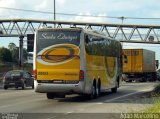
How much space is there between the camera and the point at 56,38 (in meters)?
23.8

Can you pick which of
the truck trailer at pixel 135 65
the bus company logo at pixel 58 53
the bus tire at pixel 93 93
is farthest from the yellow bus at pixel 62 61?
the truck trailer at pixel 135 65

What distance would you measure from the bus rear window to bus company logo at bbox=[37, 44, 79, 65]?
0.61ft

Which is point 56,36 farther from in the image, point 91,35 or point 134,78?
point 134,78

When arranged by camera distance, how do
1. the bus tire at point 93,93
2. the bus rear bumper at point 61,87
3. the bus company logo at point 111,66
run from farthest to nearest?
the bus company logo at point 111,66 < the bus tire at point 93,93 < the bus rear bumper at point 61,87

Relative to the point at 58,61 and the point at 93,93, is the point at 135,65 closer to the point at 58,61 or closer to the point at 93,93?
the point at 93,93

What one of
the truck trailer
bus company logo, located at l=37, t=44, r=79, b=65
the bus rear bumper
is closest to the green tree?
the truck trailer

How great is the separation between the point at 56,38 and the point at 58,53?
0.72 meters

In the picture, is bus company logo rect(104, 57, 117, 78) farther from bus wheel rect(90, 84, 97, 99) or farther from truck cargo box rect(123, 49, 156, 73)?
truck cargo box rect(123, 49, 156, 73)

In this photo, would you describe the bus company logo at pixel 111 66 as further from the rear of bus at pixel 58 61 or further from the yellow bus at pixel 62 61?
the rear of bus at pixel 58 61

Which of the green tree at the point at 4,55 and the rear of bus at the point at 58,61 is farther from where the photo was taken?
the green tree at the point at 4,55

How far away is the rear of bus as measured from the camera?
923 inches

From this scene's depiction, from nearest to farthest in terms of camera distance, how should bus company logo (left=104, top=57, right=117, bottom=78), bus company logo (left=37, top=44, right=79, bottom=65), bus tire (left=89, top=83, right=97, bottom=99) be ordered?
1. bus company logo (left=37, top=44, right=79, bottom=65)
2. bus tire (left=89, top=83, right=97, bottom=99)
3. bus company logo (left=104, top=57, right=117, bottom=78)

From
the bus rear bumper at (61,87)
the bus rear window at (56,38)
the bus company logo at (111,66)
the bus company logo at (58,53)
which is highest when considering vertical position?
the bus rear window at (56,38)

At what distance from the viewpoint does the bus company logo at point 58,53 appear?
23609 millimetres
